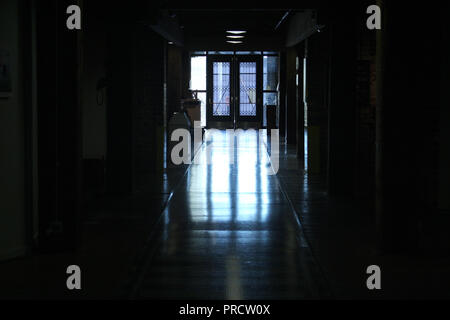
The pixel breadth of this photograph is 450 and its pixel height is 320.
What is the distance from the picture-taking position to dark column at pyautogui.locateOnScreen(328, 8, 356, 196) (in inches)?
395

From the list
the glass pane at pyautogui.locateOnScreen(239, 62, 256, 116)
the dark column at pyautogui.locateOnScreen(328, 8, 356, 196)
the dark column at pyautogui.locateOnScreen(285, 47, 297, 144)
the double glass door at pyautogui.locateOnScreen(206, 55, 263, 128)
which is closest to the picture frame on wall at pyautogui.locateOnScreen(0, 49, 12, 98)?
the dark column at pyautogui.locateOnScreen(328, 8, 356, 196)

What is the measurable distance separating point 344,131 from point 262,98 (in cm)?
1631

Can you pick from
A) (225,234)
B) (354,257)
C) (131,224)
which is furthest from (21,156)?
(354,257)

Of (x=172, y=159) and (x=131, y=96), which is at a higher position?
(x=131, y=96)

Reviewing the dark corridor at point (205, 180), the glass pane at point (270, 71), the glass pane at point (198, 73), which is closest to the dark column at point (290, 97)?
the dark corridor at point (205, 180)

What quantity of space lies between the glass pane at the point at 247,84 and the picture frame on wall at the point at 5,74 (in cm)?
2046

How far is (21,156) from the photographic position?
641 centimetres

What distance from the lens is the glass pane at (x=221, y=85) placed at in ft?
86.5

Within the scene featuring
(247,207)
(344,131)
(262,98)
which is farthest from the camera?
(262,98)

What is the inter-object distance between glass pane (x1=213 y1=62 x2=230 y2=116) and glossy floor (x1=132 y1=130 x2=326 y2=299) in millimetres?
14817

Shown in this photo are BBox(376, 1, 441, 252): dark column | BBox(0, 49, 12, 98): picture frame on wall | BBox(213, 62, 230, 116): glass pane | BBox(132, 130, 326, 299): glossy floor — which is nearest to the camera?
BBox(132, 130, 326, 299): glossy floor

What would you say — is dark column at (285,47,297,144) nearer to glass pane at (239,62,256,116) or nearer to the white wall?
glass pane at (239,62,256,116)
